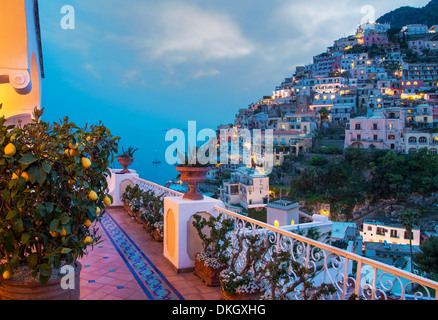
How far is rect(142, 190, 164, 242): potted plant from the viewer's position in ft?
18.4

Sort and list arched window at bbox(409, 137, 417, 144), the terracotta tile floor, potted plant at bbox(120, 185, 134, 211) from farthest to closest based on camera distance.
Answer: arched window at bbox(409, 137, 417, 144), potted plant at bbox(120, 185, 134, 211), the terracotta tile floor

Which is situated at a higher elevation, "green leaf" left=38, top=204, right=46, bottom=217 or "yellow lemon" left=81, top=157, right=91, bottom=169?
"yellow lemon" left=81, top=157, right=91, bottom=169

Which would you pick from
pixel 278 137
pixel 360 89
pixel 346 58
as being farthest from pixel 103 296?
pixel 346 58

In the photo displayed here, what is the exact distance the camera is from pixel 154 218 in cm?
591

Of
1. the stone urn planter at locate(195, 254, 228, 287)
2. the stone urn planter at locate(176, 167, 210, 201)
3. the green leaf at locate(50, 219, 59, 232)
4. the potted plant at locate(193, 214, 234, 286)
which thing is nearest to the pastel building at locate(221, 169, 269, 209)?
the stone urn planter at locate(176, 167, 210, 201)

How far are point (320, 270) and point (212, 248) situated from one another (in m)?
1.47

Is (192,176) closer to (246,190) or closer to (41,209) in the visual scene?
(41,209)

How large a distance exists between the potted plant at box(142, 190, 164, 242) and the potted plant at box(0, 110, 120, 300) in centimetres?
332

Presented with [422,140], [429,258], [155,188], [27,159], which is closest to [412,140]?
[422,140]

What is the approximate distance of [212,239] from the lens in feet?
13.0

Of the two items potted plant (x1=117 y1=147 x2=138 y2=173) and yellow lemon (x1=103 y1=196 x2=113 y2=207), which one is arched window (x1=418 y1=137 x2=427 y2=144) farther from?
yellow lemon (x1=103 y1=196 x2=113 y2=207)

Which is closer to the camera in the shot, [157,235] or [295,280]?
[295,280]

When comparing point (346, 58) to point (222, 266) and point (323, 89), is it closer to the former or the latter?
point (323, 89)

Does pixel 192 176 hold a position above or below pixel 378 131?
below
